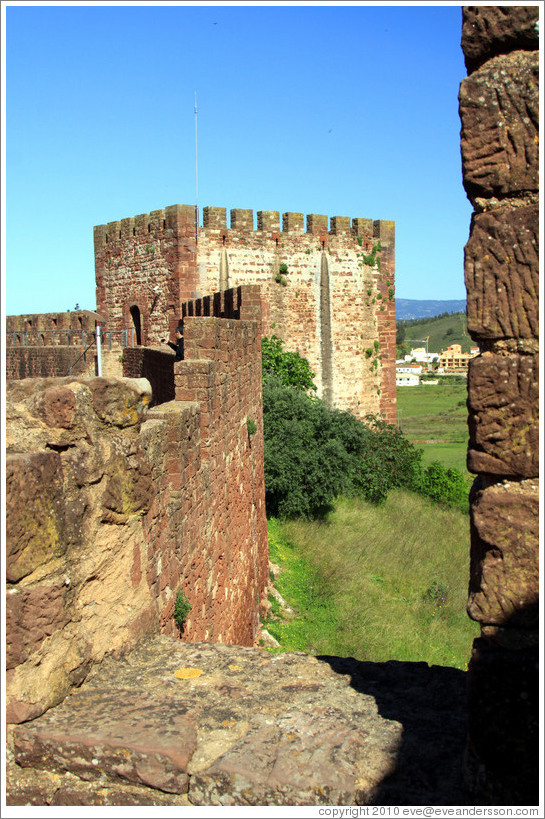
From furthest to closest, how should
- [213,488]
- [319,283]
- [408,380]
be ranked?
[408,380]
[319,283]
[213,488]

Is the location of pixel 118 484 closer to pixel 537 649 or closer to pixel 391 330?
pixel 537 649

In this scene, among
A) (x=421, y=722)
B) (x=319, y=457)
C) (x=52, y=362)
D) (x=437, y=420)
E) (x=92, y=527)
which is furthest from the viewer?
(x=437, y=420)

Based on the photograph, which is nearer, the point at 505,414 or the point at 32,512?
the point at 505,414

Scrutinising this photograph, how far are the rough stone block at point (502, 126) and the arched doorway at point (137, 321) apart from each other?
797 inches

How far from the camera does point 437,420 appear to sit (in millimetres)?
58000

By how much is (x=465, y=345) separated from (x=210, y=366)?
422ft

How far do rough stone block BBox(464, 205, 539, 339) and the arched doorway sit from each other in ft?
66.6

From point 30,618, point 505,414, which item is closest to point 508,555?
point 505,414

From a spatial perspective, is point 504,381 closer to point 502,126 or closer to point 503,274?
point 503,274

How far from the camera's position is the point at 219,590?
256 inches

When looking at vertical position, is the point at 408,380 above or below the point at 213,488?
above

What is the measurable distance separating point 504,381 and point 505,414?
102 mm

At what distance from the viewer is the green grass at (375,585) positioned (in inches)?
368

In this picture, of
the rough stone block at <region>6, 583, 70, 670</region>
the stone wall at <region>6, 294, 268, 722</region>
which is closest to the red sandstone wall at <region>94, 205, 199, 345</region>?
the stone wall at <region>6, 294, 268, 722</region>
